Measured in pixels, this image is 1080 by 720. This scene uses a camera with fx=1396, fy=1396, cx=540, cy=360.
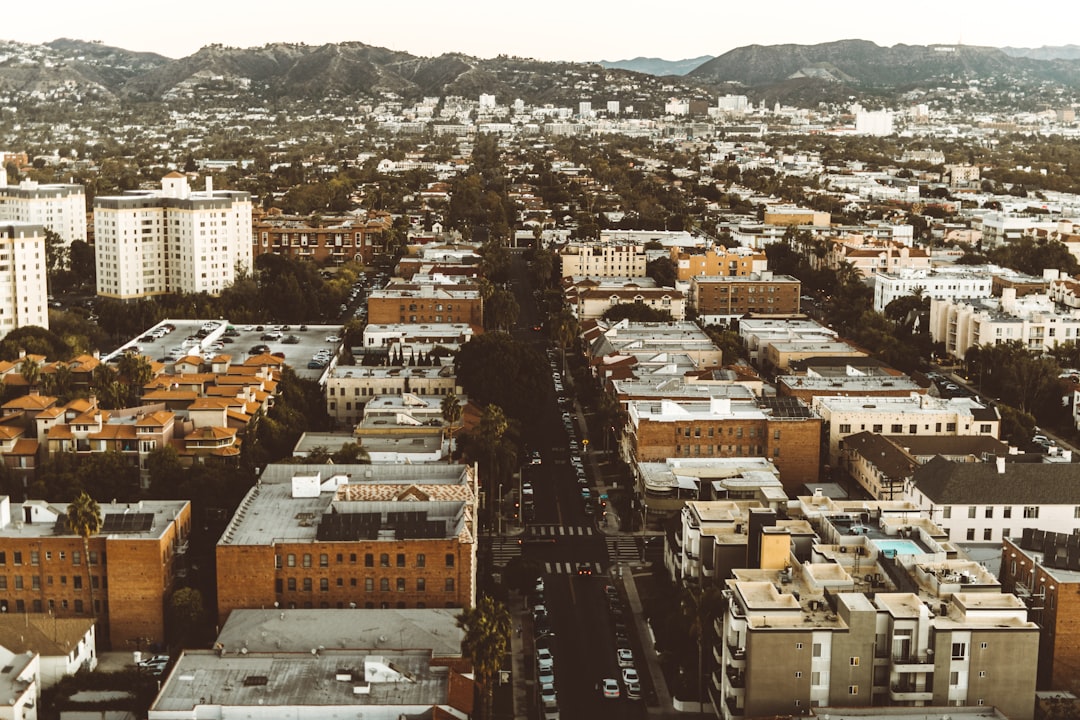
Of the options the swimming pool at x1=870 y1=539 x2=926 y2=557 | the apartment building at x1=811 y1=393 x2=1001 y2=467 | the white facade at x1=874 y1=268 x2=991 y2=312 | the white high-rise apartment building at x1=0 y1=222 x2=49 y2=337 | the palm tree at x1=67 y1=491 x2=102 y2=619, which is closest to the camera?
the swimming pool at x1=870 y1=539 x2=926 y2=557

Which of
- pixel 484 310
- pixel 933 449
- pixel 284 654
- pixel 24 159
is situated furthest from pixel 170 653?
pixel 24 159

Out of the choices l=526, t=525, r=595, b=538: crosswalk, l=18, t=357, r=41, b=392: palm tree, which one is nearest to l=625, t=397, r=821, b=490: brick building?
l=526, t=525, r=595, b=538: crosswalk

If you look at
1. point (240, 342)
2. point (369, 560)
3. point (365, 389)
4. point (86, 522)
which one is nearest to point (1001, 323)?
point (365, 389)

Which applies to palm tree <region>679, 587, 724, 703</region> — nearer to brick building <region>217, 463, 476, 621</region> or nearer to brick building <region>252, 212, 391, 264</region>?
brick building <region>217, 463, 476, 621</region>

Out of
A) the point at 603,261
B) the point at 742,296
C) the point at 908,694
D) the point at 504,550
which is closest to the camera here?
the point at 908,694

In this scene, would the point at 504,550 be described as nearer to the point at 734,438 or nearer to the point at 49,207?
the point at 734,438

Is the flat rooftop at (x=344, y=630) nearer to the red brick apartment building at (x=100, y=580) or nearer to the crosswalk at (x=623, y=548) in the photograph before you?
the red brick apartment building at (x=100, y=580)

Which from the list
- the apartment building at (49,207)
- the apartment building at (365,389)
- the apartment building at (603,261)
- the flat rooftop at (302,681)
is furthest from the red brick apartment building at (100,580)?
the apartment building at (49,207)
